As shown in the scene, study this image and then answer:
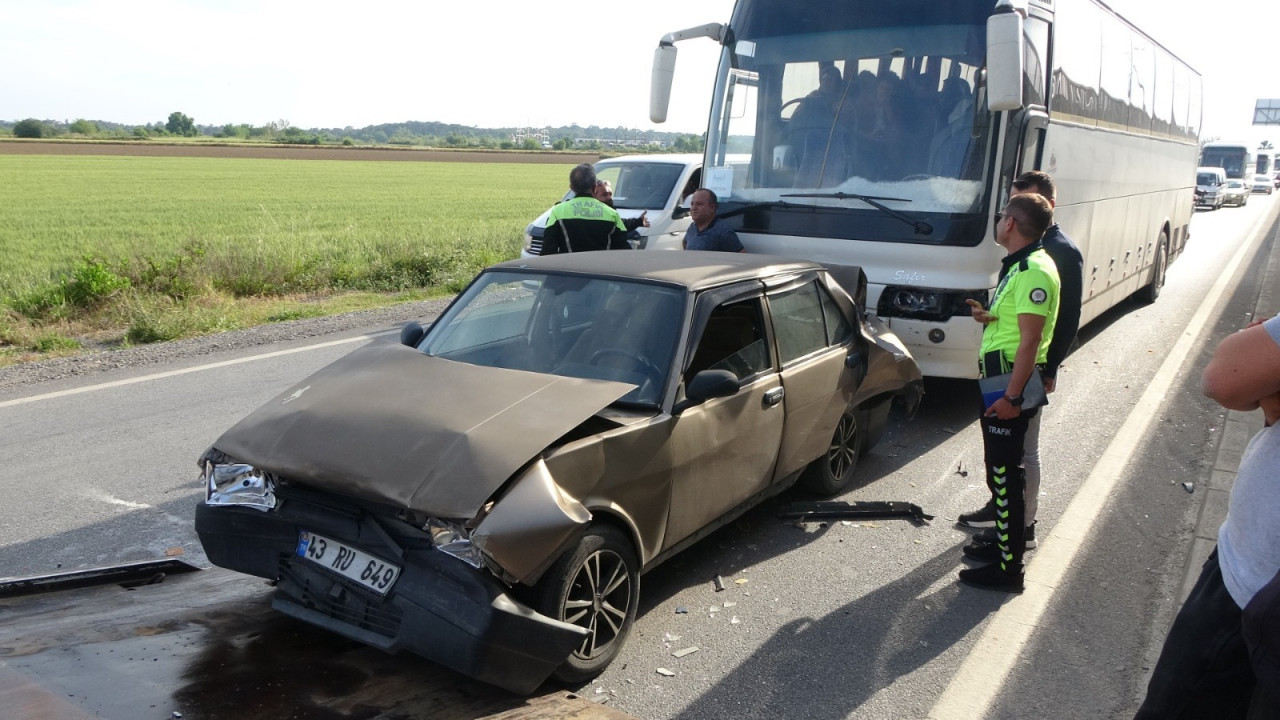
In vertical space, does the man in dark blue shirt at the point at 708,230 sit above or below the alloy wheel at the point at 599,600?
above

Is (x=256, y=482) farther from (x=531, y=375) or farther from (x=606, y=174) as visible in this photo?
(x=606, y=174)

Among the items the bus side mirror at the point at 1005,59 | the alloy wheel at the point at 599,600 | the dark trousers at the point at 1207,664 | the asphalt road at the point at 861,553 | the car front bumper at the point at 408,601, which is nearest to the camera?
the dark trousers at the point at 1207,664

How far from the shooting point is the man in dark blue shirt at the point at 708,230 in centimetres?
782

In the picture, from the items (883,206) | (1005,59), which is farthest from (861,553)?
(1005,59)

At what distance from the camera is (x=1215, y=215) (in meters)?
39.7

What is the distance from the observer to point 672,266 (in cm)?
509

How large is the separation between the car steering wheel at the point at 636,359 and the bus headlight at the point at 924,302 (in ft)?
12.4

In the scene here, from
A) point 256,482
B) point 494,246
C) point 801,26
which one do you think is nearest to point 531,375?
point 256,482

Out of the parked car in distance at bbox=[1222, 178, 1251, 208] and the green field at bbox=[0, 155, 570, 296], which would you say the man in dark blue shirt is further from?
the parked car in distance at bbox=[1222, 178, 1251, 208]

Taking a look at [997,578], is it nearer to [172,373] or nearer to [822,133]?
[822,133]

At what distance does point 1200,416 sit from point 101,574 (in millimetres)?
7987

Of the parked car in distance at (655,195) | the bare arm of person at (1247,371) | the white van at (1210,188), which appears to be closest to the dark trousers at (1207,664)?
the bare arm of person at (1247,371)

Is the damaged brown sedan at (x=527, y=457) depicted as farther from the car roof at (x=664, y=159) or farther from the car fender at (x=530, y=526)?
the car roof at (x=664, y=159)

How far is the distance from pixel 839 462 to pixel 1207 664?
3687 mm
